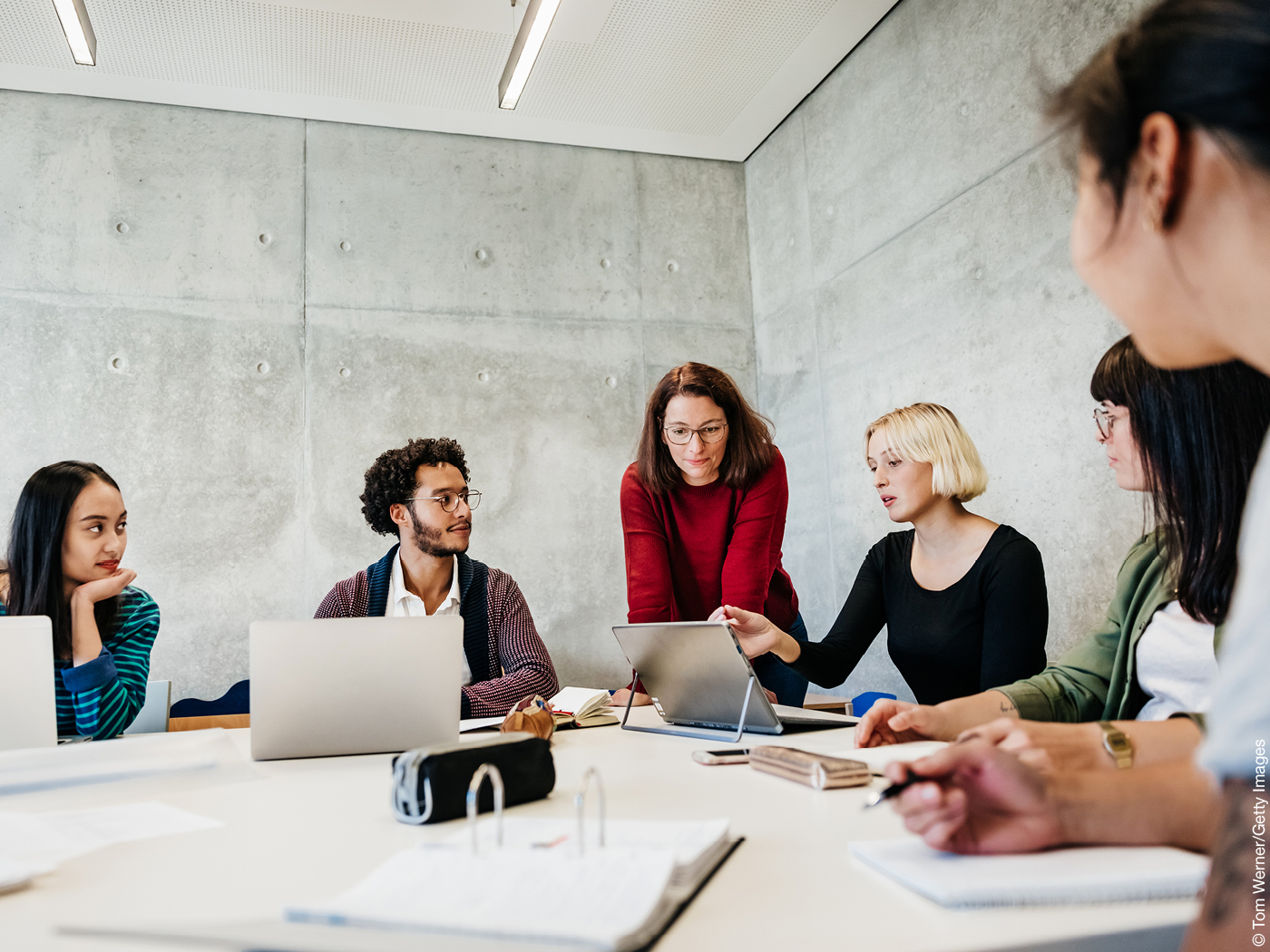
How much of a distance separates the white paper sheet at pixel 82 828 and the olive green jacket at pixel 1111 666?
1.40 m

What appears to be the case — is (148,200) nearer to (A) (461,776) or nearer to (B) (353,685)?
(B) (353,685)

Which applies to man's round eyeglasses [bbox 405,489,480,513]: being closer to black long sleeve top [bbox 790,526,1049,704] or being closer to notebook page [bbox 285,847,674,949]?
black long sleeve top [bbox 790,526,1049,704]

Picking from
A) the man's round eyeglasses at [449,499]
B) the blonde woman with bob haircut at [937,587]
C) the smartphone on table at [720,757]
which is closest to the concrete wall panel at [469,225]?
the man's round eyeglasses at [449,499]

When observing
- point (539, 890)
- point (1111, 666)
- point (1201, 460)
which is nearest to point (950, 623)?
point (1111, 666)

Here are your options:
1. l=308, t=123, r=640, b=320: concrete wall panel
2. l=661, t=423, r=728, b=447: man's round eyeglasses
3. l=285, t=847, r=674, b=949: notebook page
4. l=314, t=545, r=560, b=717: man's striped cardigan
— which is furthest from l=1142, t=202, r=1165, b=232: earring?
l=308, t=123, r=640, b=320: concrete wall panel

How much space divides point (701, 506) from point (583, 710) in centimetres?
89

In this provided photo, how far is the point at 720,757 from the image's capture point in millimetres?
1419

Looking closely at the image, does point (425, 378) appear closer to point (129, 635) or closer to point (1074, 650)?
point (129, 635)

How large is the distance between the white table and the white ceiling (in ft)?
11.4

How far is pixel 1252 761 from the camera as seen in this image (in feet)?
1.41

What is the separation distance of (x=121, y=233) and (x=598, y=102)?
7.94 ft

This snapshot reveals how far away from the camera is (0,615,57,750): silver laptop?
158cm

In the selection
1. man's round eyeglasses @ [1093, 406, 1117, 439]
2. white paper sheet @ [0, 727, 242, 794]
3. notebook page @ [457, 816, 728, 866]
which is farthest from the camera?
man's round eyeglasses @ [1093, 406, 1117, 439]

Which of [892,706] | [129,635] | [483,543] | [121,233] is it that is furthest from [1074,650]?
[121,233]
